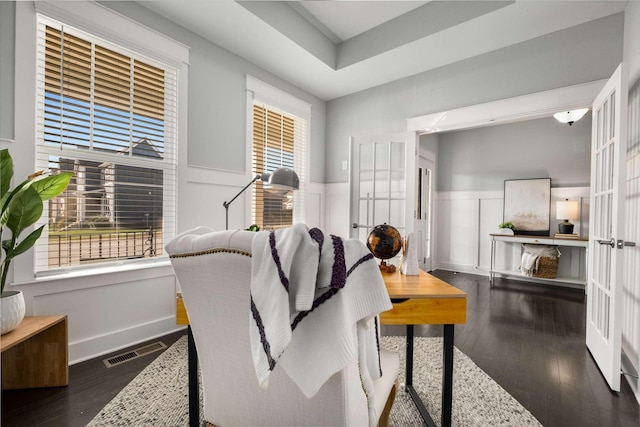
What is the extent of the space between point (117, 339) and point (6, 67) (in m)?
1.96

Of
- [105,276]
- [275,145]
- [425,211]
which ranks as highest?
[275,145]

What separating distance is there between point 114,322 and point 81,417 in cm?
86

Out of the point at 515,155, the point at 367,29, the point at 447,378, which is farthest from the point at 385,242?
the point at 515,155

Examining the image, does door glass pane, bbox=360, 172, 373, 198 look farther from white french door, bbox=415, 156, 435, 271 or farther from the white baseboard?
the white baseboard

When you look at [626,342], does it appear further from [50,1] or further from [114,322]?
[50,1]

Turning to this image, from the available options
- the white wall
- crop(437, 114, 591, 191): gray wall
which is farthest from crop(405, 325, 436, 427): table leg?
crop(437, 114, 591, 191): gray wall

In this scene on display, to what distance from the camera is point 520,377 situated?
193cm

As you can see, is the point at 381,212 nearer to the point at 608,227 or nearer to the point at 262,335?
the point at 608,227

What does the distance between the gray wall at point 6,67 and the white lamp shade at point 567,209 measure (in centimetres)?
586

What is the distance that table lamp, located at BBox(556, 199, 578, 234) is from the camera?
4.10 metres

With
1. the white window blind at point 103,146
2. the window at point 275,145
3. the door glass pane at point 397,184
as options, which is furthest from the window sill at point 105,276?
the door glass pane at point 397,184

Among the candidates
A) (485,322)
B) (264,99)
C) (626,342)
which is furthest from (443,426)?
(264,99)

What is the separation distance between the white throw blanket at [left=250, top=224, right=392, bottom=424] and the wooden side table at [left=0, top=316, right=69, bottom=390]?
1.83 meters

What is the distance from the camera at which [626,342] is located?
2.02 metres
